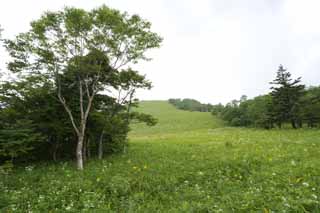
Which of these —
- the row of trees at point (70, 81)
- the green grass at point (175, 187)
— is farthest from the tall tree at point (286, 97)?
the row of trees at point (70, 81)

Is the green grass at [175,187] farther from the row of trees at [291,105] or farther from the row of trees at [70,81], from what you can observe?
the row of trees at [291,105]

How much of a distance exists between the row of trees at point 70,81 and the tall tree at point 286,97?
25384 mm

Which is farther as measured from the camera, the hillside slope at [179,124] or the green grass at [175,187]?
the hillside slope at [179,124]

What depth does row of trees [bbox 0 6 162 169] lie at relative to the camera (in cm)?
848

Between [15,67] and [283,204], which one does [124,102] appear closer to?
[15,67]

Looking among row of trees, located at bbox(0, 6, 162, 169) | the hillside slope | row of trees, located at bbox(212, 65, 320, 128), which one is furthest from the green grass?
row of trees, located at bbox(212, 65, 320, 128)

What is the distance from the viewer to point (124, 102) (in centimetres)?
1148

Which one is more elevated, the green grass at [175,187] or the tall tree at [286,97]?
the tall tree at [286,97]

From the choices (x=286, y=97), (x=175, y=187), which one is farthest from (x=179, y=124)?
(x=175, y=187)

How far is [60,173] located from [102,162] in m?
2.09

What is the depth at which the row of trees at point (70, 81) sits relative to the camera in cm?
848

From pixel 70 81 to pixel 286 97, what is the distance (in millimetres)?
30077

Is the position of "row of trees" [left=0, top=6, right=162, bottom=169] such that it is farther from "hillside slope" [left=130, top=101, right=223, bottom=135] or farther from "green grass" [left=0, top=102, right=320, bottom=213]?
"hillside slope" [left=130, top=101, right=223, bottom=135]

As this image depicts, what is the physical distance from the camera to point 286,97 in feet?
93.5
